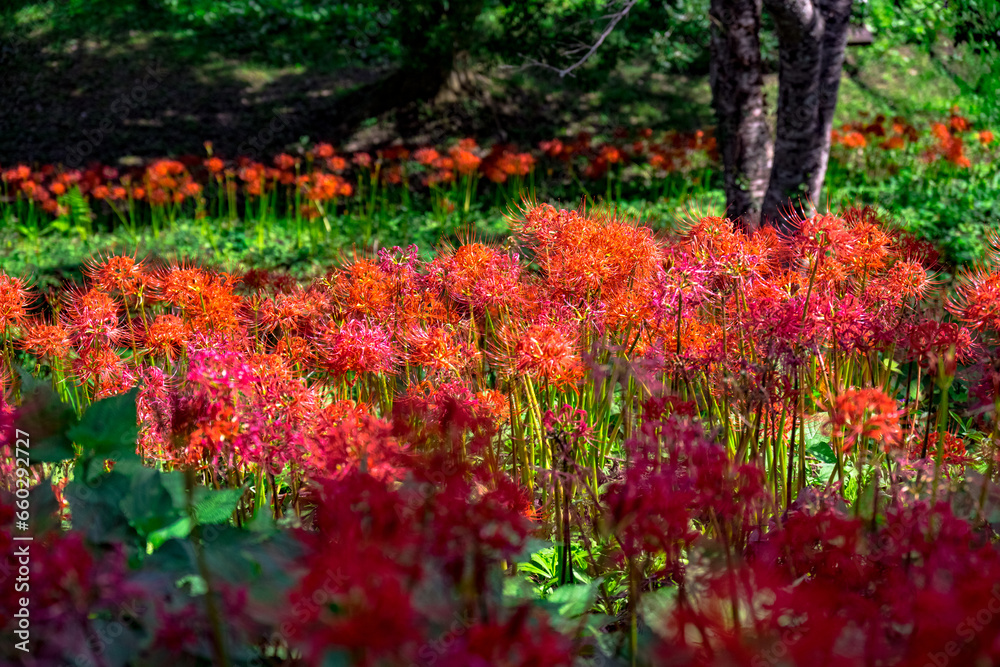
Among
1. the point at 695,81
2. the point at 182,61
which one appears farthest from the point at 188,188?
the point at 695,81

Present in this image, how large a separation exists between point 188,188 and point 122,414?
5.93m

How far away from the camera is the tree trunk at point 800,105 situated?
4656 mm

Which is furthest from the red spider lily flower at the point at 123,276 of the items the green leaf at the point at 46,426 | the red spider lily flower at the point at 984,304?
the red spider lily flower at the point at 984,304

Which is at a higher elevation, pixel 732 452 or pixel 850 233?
pixel 850 233

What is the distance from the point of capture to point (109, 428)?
169cm

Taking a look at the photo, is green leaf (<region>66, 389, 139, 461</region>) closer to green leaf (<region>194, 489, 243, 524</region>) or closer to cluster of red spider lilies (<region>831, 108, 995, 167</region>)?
green leaf (<region>194, 489, 243, 524</region>)

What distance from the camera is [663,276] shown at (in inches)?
86.2

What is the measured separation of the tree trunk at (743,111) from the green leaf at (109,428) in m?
5.03

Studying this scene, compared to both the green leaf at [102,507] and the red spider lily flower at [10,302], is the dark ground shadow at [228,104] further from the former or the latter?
the green leaf at [102,507]

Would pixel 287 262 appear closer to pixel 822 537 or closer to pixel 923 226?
pixel 923 226

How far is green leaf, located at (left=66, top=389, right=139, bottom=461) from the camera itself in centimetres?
168

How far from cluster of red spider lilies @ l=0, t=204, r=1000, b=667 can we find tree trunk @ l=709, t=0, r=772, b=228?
3443mm

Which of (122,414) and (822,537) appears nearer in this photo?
(822,537)

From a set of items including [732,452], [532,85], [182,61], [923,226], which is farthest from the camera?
[182,61]
